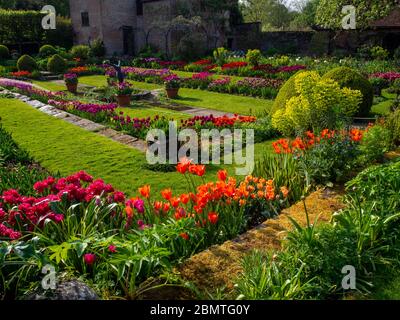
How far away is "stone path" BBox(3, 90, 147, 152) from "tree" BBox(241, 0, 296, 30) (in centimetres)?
4610

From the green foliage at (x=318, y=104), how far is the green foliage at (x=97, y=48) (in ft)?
92.0

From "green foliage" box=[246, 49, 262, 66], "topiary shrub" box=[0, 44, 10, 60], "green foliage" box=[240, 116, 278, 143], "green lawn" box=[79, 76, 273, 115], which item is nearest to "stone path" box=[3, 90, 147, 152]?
"green foliage" box=[240, 116, 278, 143]

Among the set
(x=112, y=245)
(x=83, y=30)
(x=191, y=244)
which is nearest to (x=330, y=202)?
(x=191, y=244)

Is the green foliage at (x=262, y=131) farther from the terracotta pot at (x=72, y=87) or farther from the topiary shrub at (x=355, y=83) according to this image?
the terracotta pot at (x=72, y=87)

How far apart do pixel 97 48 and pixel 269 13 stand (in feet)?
111

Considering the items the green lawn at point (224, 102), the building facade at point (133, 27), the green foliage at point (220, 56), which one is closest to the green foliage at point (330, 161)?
the green lawn at point (224, 102)

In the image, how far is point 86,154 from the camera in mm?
8508

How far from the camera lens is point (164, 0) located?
1256 inches

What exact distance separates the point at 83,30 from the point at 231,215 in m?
34.5

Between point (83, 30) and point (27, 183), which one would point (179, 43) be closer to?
point (83, 30)

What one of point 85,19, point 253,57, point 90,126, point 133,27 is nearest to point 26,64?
point 85,19

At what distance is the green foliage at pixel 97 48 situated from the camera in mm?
32050

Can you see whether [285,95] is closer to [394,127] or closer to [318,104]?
[394,127]

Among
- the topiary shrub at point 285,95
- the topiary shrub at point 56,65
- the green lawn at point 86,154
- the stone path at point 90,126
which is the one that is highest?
the topiary shrub at point 56,65
